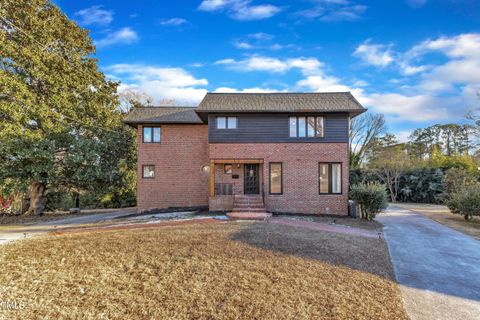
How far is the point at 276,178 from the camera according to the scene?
14.0 m

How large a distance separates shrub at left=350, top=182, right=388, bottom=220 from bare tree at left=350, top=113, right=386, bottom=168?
21.0 meters

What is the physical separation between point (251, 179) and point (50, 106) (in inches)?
485

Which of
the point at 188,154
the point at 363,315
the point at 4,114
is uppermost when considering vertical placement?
the point at 4,114

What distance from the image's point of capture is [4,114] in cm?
1355

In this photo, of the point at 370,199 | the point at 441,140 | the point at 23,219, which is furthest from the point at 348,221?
the point at 441,140

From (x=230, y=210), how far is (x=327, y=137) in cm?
640

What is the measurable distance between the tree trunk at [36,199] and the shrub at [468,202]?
79.4 ft

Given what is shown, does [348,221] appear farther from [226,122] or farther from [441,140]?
[441,140]

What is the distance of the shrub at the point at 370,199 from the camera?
39.6ft

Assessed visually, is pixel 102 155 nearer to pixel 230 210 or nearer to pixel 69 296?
pixel 230 210

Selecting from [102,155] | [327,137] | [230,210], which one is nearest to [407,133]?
[327,137]

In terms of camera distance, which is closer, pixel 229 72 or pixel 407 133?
pixel 229 72

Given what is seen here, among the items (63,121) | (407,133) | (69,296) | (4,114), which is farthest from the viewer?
(407,133)

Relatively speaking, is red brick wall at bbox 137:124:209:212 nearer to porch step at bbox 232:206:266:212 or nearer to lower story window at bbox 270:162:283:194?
porch step at bbox 232:206:266:212
